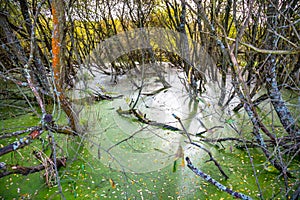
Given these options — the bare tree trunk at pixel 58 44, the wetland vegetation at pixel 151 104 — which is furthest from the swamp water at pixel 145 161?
the bare tree trunk at pixel 58 44

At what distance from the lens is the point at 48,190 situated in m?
1.47

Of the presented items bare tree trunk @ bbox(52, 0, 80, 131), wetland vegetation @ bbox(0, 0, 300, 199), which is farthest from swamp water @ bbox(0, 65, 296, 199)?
bare tree trunk @ bbox(52, 0, 80, 131)

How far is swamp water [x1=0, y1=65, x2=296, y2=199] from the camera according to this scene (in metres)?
1.47

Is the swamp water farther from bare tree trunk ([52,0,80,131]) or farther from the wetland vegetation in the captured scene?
bare tree trunk ([52,0,80,131])

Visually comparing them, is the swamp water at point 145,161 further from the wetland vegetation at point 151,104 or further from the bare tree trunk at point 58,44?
the bare tree trunk at point 58,44

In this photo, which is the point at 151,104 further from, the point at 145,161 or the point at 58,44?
the point at 58,44

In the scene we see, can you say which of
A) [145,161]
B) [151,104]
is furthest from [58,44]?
[151,104]

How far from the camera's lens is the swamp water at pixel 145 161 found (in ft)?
4.84

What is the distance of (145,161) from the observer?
5.99ft

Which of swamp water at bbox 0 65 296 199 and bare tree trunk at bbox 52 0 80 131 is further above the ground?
bare tree trunk at bbox 52 0 80 131

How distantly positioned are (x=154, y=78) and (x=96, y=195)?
1.93 metres

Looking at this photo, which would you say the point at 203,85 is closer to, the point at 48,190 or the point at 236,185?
the point at 236,185

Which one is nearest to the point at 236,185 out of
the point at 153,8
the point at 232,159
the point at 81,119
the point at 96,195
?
the point at 232,159

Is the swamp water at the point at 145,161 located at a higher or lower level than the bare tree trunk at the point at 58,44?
lower
